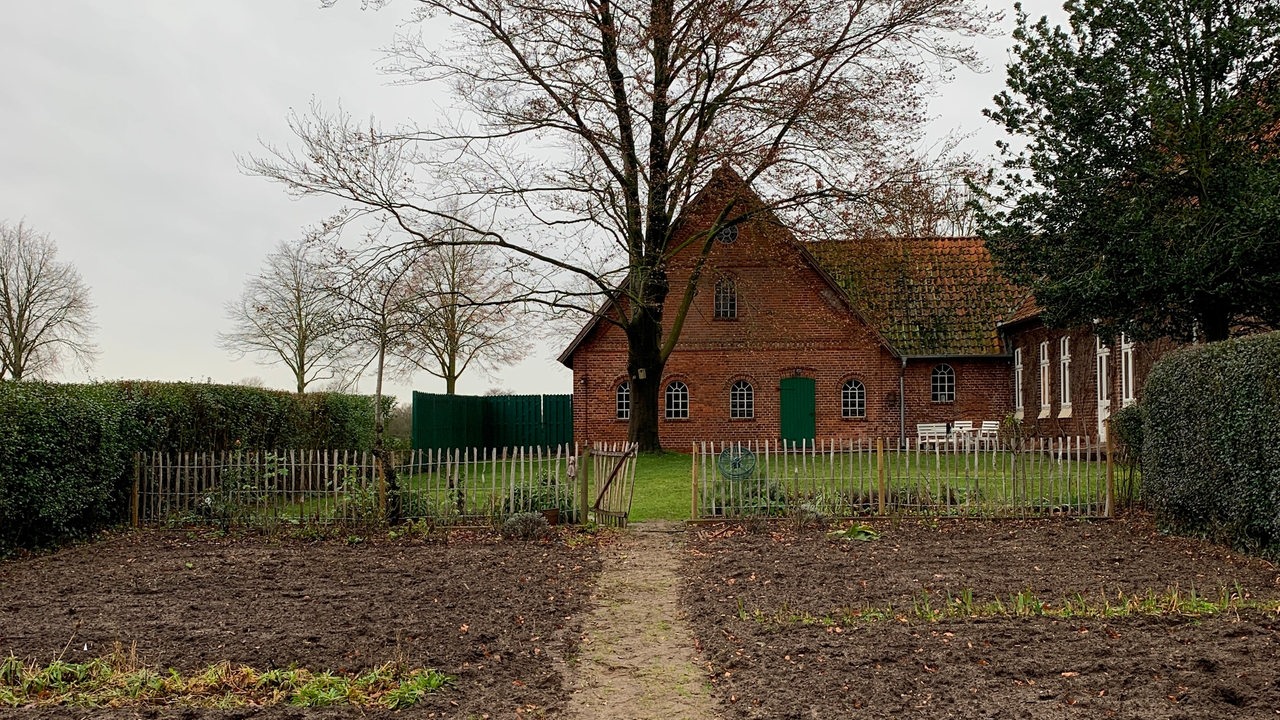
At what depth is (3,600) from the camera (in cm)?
915

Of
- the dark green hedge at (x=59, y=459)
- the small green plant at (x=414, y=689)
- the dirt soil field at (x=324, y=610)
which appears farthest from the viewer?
the dark green hedge at (x=59, y=459)

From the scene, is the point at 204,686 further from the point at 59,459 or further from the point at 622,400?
the point at 622,400

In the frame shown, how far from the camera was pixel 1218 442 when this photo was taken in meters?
11.4

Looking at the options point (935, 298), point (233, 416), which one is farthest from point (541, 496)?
point (935, 298)

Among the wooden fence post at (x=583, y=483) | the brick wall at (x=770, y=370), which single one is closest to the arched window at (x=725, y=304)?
the brick wall at (x=770, y=370)

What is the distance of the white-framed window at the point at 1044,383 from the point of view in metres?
26.7

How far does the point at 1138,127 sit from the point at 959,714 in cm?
1272

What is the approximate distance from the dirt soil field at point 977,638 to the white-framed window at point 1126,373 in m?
11.3

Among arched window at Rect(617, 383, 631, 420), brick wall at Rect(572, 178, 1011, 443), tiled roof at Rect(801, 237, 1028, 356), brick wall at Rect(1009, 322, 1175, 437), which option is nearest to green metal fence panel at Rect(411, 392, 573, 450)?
arched window at Rect(617, 383, 631, 420)

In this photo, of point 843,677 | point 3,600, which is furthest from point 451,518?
point 843,677

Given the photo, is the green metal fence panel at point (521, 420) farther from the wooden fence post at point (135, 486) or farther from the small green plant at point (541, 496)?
the small green plant at point (541, 496)

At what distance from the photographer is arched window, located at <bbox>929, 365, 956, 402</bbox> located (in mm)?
29578

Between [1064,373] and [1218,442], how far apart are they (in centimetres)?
1486

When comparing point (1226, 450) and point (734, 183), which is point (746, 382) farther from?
point (1226, 450)
